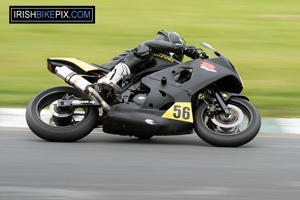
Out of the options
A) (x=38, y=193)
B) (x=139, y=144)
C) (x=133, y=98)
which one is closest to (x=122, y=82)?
(x=133, y=98)

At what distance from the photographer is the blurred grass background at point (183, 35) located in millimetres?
9641

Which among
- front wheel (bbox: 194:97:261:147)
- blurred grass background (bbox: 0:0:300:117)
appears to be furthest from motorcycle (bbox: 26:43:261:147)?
blurred grass background (bbox: 0:0:300:117)

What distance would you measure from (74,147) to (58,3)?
32.1 ft

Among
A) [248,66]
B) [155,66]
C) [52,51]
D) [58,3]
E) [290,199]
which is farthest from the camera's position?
[58,3]

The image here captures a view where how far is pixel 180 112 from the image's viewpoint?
19.7 ft

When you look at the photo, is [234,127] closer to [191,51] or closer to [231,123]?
[231,123]

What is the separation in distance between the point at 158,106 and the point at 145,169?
124 centimetres

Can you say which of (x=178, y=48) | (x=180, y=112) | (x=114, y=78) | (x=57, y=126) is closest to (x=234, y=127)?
(x=180, y=112)

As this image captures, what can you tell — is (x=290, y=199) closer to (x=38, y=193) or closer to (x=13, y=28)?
(x=38, y=193)

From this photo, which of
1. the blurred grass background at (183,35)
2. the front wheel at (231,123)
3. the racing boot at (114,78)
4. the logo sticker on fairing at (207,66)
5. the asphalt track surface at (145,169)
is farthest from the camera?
the blurred grass background at (183,35)

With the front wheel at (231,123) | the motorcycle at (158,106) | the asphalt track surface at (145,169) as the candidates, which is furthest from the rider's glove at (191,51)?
the asphalt track surface at (145,169)

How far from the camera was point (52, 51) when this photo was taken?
11945mm

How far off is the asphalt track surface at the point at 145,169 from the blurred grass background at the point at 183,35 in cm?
257

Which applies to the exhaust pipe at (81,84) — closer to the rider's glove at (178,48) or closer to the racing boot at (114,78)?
the racing boot at (114,78)
